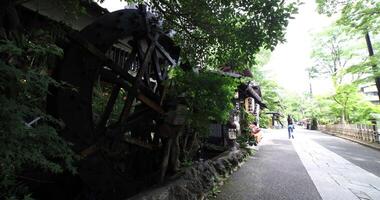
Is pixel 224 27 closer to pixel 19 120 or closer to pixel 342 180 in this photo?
pixel 19 120

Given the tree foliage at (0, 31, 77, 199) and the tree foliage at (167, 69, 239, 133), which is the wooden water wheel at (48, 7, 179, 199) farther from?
the tree foliage at (0, 31, 77, 199)

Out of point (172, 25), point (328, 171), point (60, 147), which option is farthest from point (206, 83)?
point (328, 171)

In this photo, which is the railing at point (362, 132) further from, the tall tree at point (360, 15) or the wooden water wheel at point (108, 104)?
the wooden water wheel at point (108, 104)

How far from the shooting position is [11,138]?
1.67m

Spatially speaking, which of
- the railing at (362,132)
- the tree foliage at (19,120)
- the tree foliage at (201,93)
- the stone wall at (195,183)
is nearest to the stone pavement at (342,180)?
the stone wall at (195,183)

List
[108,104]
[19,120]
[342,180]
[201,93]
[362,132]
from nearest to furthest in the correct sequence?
1. [19,120]
2. [108,104]
3. [201,93]
4. [342,180]
5. [362,132]

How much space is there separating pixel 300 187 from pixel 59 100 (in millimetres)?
5317

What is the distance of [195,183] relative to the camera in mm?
4684

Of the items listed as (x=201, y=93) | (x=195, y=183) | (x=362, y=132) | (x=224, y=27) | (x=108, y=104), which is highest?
(x=224, y=27)

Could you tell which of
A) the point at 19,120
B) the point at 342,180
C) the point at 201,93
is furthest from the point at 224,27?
the point at 342,180

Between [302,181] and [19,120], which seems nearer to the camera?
[19,120]

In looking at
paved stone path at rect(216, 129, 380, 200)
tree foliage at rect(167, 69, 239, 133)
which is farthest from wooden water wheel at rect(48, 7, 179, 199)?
paved stone path at rect(216, 129, 380, 200)

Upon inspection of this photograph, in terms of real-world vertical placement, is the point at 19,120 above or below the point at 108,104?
below

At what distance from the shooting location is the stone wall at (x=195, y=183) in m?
3.59
